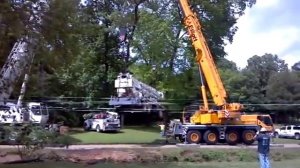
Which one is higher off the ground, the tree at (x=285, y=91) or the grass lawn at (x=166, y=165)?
the tree at (x=285, y=91)

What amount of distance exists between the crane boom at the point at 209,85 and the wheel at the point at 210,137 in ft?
2.78

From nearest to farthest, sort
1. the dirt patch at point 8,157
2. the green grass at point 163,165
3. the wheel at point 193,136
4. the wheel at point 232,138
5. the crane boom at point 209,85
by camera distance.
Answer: the green grass at point 163,165, the dirt patch at point 8,157, the crane boom at point 209,85, the wheel at point 232,138, the wheel at point 193,136

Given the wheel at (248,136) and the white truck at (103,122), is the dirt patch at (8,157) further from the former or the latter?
the white truck at (103,122)

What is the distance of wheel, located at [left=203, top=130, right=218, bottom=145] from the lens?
34.9m

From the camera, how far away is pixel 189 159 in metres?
26.7

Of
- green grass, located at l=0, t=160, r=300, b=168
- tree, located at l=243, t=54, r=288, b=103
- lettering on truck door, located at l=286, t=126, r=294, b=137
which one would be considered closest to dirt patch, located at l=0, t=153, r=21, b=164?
green grass, located at l=0, t=160, r=300, b=168

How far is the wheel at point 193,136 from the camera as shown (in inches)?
1387

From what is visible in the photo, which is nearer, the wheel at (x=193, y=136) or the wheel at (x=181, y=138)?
the wheel at (x=193, y=136)

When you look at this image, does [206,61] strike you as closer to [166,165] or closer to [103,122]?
[166,165]

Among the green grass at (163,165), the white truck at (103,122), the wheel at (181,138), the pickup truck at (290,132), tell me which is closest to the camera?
the green grass at (163,165)

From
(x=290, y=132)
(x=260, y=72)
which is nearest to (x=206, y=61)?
(x=290, y=132)

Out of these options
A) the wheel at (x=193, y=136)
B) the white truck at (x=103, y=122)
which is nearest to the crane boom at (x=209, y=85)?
the wheel at (x=193, y=136)

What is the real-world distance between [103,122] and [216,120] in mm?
14314

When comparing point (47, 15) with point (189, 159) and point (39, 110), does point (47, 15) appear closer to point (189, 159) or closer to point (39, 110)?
point (189, 159)
